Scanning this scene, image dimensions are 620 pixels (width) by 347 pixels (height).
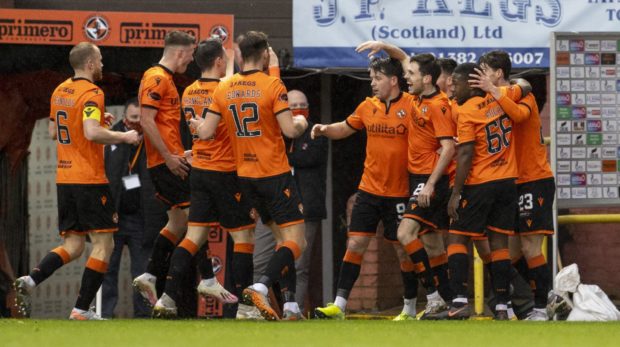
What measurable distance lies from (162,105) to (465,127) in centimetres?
241

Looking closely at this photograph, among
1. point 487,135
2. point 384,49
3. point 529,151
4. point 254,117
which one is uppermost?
point 384,49

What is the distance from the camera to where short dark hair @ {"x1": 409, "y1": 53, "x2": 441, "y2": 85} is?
12.8 m

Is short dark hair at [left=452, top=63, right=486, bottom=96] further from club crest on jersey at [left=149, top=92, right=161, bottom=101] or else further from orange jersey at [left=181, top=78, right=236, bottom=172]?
club crest on jersey at [left=149, top=92, right=161, bottom=101]

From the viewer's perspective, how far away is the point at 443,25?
1492cm

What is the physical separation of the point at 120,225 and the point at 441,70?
3.91 metres

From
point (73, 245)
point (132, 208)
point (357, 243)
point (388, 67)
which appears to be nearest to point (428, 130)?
point (388, 67)

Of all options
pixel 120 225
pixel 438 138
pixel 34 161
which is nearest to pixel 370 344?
pixel 438 138

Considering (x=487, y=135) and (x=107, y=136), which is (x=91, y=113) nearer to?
(x=107, y=136)

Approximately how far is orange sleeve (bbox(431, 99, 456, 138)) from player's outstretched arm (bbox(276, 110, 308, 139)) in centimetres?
145

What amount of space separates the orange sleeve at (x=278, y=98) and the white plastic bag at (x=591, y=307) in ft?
11.4

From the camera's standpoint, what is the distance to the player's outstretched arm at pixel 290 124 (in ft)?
38.1

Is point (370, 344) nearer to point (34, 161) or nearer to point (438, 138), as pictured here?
point (438, 138)

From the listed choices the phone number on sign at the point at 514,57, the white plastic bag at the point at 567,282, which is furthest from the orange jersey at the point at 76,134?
the white plastic bag at the point at 567,282

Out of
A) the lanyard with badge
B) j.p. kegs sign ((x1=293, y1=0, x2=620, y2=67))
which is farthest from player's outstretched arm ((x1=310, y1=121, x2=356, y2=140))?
the lanyard with badge
